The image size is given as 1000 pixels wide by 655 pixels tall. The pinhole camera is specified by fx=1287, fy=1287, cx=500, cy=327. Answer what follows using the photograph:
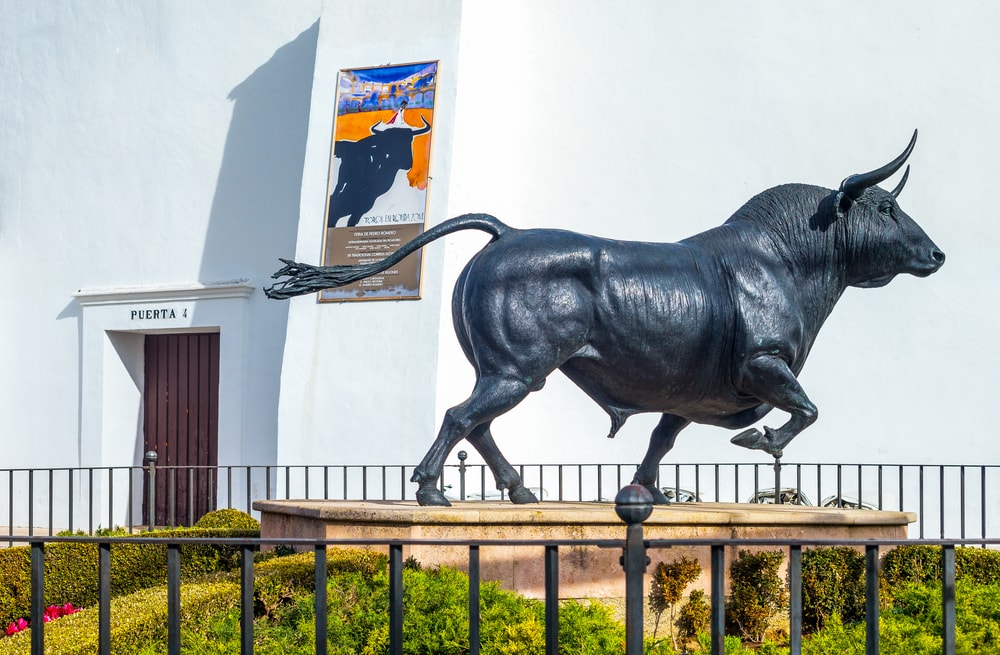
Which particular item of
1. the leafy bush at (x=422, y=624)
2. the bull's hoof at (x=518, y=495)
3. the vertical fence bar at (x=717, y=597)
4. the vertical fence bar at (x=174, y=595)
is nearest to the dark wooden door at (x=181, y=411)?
the bull's hoof at (x=518, y=495)

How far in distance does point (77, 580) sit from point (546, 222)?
693 cm

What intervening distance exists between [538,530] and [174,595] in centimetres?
216

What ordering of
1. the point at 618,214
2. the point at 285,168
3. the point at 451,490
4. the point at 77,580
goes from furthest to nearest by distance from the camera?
the point at 285,168 < the point at 618,214 < the point at 451,490 < the point at 77,580

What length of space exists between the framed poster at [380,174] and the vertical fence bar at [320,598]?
907 cm

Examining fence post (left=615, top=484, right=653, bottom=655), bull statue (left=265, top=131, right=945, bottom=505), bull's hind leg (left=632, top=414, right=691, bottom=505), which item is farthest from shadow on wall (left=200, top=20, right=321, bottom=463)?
fence post (left=615, top=484, right=653, bottom=655)

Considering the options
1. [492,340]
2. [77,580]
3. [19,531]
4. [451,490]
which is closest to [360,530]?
[492,340]

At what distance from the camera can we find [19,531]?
51.2 ft

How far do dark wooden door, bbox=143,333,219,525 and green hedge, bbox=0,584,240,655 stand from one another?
33.1 feet

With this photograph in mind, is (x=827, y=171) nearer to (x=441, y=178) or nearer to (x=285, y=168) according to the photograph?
(x=441, y=178)


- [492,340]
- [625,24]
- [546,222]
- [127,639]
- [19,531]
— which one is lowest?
[19,531]

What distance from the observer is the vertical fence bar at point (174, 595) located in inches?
164

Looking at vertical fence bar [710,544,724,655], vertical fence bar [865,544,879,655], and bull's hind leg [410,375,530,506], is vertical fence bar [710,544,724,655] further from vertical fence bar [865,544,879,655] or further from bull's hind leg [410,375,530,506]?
bull's hind leg [410,375,530,506]

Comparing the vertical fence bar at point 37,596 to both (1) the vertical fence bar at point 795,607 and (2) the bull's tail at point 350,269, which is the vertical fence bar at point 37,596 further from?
(1) the vertical fence bar at point 795,607

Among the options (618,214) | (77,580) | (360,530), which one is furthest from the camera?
(618,214)
